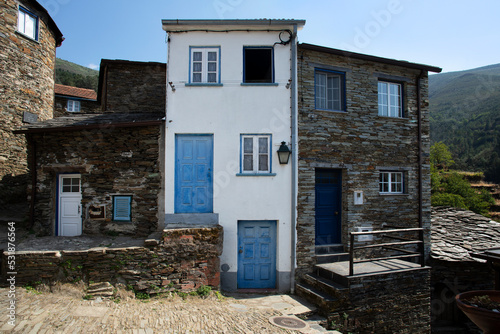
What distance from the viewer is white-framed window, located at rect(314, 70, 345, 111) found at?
9.59 meters

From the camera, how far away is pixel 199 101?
8.64 meters

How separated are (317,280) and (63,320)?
598cm

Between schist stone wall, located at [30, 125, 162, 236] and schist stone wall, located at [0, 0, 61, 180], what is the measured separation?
4226 mm

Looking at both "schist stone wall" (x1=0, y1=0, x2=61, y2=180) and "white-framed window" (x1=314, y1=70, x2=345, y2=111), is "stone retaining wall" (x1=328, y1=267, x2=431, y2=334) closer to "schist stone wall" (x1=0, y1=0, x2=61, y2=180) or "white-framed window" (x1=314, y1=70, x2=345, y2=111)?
"white-framed window" (x1=314, y1=70, x2=345, y2=111)

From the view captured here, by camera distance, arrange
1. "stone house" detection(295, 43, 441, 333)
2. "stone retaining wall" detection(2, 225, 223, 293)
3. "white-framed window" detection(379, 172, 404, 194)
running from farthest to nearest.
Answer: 1. "white-framed window" detection(379, 172, 404, 194)
2. "stone house" detection(295, 43, 441, 333)
3. "stone retaining wall" detection(2, 225, 223, 293)

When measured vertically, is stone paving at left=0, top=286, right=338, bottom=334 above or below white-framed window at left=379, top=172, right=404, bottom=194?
below

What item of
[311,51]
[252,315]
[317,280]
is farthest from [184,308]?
[311,51]

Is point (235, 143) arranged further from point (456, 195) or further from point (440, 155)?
point (440, 155)

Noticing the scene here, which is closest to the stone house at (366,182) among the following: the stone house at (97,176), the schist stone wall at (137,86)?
the stone house at (97,176)

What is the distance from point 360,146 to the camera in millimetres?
9609

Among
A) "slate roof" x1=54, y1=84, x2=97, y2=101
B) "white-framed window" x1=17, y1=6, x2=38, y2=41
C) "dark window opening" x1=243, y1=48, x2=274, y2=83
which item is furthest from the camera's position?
"slate roof" x1=54, y1=84, x2=97, y2=101

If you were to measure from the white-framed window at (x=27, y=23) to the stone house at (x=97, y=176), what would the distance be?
6421 millimetres

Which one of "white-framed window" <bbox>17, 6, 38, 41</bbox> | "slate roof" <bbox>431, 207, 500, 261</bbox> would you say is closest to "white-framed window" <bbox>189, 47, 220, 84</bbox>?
"white-framed window" <bbox>17, 6, 38, 41</bbox>

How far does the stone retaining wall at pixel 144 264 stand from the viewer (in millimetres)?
7078
